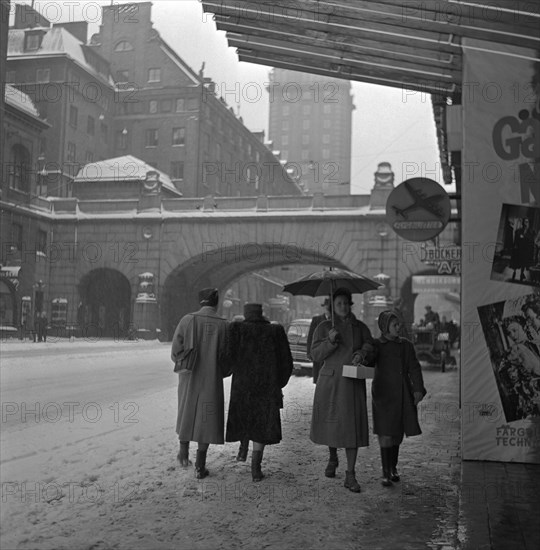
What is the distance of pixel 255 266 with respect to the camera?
36.8 m

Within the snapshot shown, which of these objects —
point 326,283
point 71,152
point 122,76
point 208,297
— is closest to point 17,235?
point 71,152

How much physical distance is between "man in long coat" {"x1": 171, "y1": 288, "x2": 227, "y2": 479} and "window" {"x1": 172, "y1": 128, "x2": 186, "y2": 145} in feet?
60.3

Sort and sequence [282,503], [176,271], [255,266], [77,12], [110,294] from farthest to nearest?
[255,266] → [176,271] → [110,294] → [77,12] → [282,503]

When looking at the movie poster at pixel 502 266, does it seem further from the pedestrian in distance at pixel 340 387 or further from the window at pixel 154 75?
the window at pixel 154 75

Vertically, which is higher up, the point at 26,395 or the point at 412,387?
the point at 412,387

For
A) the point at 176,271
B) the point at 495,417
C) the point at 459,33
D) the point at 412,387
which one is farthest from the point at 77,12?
the point at 176,271

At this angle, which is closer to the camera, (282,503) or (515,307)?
(282,503)

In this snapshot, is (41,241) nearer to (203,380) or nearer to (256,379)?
(203,380)

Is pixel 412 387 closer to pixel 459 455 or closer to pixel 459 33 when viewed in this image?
pixel 459 455

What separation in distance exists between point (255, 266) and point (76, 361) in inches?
865

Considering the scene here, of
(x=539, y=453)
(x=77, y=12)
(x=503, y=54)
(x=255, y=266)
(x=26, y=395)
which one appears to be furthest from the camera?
(x=255, y=266)

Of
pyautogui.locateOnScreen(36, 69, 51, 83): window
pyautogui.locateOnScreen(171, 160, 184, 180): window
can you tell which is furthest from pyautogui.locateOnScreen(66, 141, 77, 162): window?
pyautogui.locateOnScreen(171, 160, 184, 180): window

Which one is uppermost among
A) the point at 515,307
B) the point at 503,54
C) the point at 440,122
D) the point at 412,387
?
the point at 440,122

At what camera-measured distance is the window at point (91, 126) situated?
597 inches
